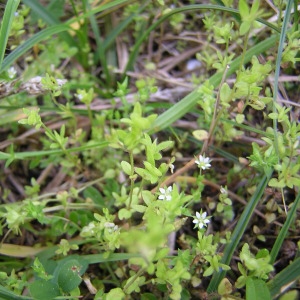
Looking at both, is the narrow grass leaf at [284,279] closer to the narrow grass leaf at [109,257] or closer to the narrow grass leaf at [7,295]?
the narrow grass leaf at [109,257]

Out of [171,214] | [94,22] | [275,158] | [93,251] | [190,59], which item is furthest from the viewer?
[190,59]

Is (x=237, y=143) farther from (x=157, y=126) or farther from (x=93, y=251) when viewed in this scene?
(x=93, y=251)

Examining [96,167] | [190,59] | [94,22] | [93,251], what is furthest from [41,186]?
[190,59]

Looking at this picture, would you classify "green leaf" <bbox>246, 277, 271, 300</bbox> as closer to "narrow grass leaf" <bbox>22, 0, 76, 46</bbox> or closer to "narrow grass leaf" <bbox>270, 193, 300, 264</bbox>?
"narrow grass leaf" <bbox>270, 193, 300, 264</bbox>

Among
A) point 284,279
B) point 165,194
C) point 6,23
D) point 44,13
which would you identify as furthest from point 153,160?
point 44,13

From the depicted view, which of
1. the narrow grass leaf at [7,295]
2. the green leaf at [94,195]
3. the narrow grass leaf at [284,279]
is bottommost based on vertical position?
the narrow grass leaf at [284,279]

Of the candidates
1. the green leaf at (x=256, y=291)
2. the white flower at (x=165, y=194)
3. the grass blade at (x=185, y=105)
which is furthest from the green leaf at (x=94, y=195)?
the green leaf at (x=256, y=291)

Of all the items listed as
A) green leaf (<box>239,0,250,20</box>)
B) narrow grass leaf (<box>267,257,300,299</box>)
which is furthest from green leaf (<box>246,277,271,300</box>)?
green leaf (<box>239,0,250,20</box>)
